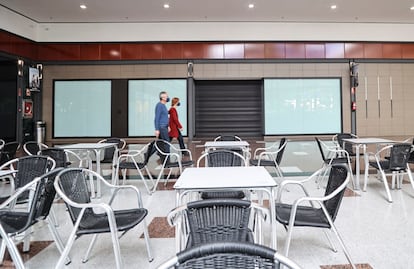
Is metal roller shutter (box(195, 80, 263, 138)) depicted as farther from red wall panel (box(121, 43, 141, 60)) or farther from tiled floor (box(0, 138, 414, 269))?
tiled floor (box(0, 138, 414, 269))

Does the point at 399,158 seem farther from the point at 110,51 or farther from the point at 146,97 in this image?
the point at 110,51

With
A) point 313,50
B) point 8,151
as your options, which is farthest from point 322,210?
point 313,50

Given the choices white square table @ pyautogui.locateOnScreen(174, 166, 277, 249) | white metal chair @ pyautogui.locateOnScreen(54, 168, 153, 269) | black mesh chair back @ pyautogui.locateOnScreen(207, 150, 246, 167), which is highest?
black mesh chair back @ pyautogui.locateOnScreen(207, 150, 246, 167)

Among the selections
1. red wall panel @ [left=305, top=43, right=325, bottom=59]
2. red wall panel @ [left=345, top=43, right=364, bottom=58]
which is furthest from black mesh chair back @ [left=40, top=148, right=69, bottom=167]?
red wall panel @ [left=345, top=43, right=364, bottom=58]

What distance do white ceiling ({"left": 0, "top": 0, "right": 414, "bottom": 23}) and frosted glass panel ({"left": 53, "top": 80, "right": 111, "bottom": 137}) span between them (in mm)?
2456

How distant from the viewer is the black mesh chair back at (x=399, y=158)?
384 centimetres

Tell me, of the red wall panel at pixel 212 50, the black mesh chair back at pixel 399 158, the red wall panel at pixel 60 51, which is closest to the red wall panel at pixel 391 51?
the red wall panel at pixel 212 50

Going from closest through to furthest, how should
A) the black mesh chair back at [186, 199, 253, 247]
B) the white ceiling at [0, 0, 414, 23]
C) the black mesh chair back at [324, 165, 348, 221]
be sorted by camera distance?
the black mesh chair back at [186, 199, 253, 247] < the black mesh chair back at [324, 165, 348, 221] < the white ceiling at [0, 0, 414, 23]

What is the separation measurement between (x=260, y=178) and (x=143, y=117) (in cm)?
963

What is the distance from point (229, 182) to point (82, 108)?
10625mm

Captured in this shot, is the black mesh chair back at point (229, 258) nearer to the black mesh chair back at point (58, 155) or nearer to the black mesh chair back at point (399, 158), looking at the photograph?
the black mesh chair back at point (58, 155)

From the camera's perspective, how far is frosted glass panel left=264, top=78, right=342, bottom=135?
456 inches

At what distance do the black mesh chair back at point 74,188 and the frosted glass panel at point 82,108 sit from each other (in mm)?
9389

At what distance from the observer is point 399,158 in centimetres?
Result: 388
